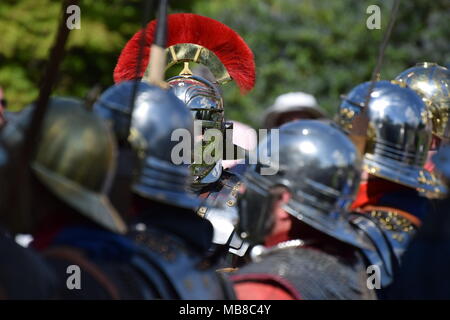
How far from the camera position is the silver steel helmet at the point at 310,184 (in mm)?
3400

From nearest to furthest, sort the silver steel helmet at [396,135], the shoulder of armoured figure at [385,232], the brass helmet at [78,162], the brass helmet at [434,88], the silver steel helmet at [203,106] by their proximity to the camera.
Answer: the brass helmet at [78,162]
the shoulder of armoured figure at [385,232]
the silver steel helmet at [396,135]
the silver steel helmet at [203,106]
the brass helmet at [434,88]

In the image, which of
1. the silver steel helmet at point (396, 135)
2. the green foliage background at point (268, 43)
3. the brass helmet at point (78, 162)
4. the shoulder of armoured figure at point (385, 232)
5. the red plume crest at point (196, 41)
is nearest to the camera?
the brass helmet at point (78, 162)

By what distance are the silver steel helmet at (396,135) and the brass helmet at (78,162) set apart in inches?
54.8

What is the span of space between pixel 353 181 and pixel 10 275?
129 centimetres

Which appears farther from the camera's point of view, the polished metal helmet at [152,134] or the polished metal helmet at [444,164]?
the polished metal helmet at [152,134]

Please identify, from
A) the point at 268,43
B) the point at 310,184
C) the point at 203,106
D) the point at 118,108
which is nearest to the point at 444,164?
the point at 310,184

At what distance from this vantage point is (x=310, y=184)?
340cm

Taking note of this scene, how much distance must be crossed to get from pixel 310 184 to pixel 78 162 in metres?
0.87

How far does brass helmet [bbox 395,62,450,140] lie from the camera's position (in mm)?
5902

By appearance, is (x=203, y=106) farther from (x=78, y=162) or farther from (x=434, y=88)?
(x=78, y=162)

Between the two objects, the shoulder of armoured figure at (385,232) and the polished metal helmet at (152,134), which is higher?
the polished metal helmet at (152,134)

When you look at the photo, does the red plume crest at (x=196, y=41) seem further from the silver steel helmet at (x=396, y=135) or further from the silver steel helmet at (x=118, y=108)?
the silver steel helmet at (x=118, y=108)

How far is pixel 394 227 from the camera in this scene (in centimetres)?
393

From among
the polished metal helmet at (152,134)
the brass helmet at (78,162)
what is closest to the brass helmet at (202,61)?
the polished metal helmet at (152,134)
